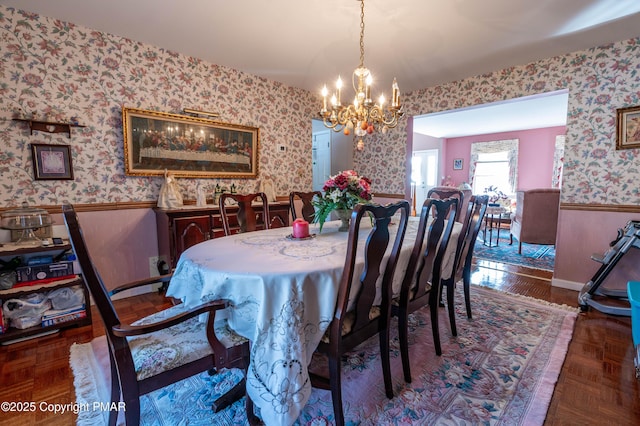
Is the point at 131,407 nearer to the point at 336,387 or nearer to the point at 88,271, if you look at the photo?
the point at 88,271

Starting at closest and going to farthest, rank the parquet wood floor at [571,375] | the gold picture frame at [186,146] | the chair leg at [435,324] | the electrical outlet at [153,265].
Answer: the parquet wood floor at [571,375]
the chair leg at [435,324]
the gold picture frame at [186,146]
the electrical outlet at [153,265]

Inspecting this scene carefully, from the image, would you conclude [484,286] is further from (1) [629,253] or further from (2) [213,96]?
(2) [213,96]

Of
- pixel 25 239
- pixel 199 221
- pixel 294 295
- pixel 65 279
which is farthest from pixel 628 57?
pixel 25 239

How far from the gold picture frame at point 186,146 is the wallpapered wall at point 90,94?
0.31 ft

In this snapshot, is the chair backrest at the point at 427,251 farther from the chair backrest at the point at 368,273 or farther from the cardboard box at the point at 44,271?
the cardboard box at the point at 44,271

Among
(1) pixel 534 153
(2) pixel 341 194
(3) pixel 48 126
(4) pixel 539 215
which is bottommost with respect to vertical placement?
(4) pixel 539 215

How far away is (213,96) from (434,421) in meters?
3.46

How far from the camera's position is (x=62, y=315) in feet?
7.07

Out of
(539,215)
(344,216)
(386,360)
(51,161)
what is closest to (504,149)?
(539,215)

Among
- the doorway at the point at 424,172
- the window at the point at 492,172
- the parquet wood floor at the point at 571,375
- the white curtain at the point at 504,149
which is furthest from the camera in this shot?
the doorway at the point at 424,172

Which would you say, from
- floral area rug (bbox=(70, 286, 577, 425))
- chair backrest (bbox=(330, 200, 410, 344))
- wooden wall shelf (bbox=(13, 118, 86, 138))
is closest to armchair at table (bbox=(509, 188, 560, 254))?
floral area rug (bbox=(70, 286, 577, 425))

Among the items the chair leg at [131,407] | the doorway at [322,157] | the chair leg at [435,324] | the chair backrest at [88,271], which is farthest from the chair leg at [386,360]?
the doorway at [322,157]

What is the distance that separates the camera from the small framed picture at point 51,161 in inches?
93.7

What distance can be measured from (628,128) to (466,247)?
2030mm
